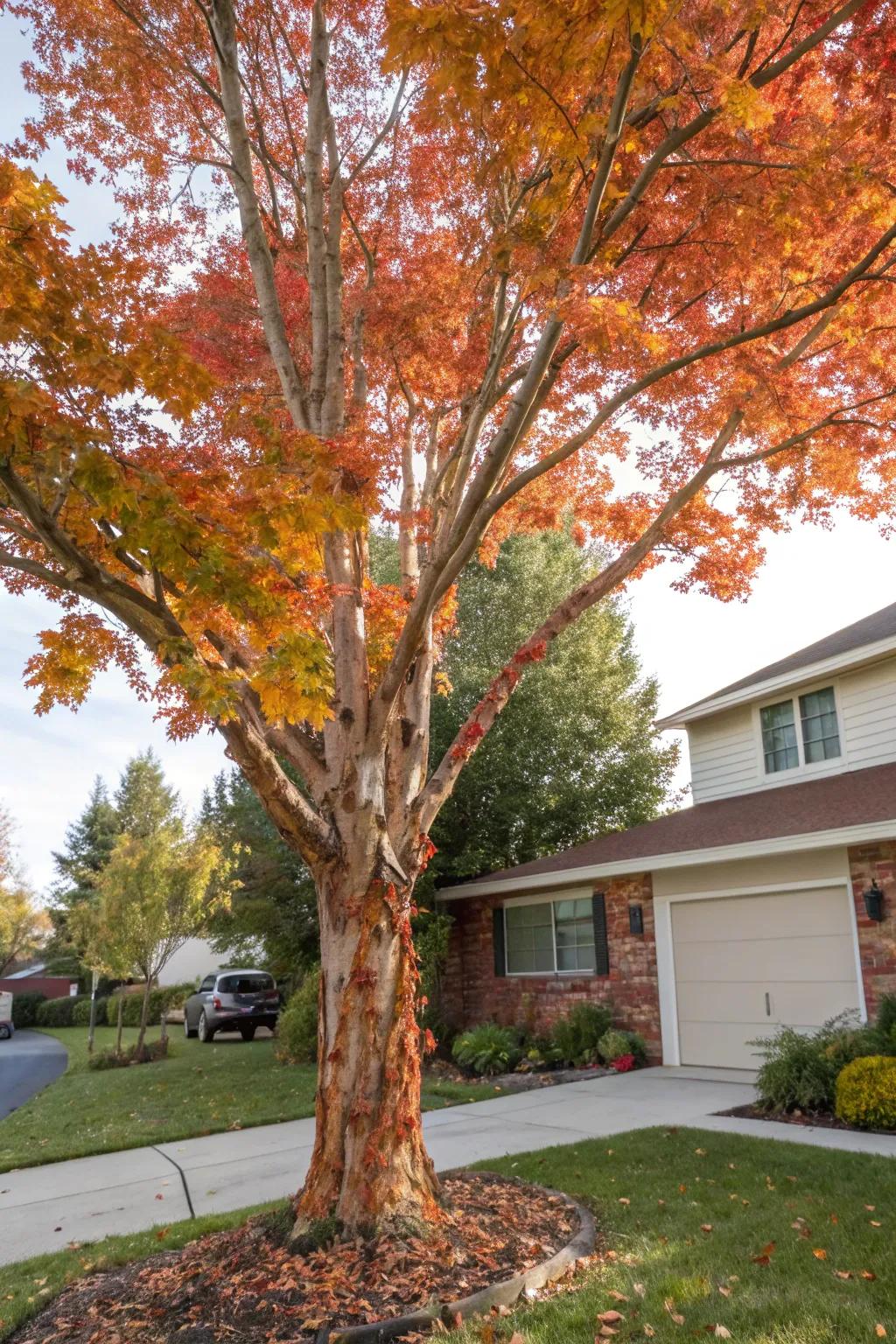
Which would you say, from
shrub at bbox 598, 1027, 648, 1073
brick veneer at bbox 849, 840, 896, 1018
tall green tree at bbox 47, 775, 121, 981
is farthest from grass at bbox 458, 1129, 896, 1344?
tall green tree at bbox 47, 775, 121, 981

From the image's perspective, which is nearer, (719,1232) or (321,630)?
(719,1232)

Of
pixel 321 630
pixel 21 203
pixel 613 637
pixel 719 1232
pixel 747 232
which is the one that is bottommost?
pixel 719 1232

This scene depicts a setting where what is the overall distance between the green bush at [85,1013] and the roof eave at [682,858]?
65.7 ft

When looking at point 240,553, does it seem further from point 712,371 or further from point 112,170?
point 112,170

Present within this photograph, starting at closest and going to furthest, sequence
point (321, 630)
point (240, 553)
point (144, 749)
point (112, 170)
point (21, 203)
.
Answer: point (21, 203)
point (240, 553)
point (321, 630)
point (112, 170)
point (144, 749)

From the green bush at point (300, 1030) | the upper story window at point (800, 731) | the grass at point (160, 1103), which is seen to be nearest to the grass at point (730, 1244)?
the grass at point (160, 1103)

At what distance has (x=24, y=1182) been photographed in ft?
25.0

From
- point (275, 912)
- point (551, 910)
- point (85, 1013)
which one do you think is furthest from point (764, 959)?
point (85, 1013)

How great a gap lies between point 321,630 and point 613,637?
614 inches

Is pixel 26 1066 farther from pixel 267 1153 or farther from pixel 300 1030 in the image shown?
pixel 267 1153

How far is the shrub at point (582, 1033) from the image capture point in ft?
39.5

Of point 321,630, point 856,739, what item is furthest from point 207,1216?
point 856,739

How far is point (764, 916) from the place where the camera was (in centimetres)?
1086

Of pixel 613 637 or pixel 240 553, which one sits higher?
pixel 613 637
